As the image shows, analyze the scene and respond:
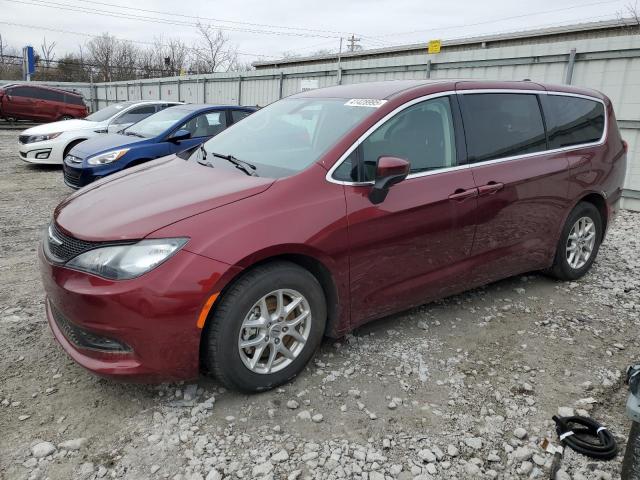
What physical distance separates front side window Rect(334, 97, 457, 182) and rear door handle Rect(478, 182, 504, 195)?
0.28 meters

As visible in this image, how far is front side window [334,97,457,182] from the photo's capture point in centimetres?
289

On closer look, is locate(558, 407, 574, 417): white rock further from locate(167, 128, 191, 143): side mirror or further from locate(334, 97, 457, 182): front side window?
locate(167, 128, 191, 143): side mirror

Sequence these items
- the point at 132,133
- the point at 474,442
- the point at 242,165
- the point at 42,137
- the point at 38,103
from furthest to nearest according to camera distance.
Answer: the point at 38,103
the point at 42,137
the point at 132,133
the point at 242,165
the point at 474,442

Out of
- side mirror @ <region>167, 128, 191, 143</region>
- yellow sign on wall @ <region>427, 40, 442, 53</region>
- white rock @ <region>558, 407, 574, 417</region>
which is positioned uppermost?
yellow sign on wall @ <region>427, 40, 442, 53</region>

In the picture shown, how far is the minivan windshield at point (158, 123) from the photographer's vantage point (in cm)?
735

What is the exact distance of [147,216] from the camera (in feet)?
8.09

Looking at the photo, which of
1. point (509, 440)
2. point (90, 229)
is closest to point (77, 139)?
point (90, 229)

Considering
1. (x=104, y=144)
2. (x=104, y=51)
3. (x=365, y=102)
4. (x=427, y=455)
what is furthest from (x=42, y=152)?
(x=104, y=51)

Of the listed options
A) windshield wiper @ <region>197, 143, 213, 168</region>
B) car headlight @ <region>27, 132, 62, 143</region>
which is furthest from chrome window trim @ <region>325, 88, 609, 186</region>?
car headlight @ <region>27, 132, 62, 143</region>

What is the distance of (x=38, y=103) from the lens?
63.6 feet

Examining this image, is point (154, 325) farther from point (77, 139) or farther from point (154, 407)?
point (77, 139)

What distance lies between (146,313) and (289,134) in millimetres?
1631

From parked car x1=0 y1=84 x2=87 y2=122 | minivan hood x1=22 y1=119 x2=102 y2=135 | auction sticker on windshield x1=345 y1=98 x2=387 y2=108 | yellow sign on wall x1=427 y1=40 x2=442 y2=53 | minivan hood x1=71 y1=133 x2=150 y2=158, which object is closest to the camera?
auction sticker on windshield x1=345 y1=98 x2=387 y2=108

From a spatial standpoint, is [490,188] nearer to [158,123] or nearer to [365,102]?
[365,102]
